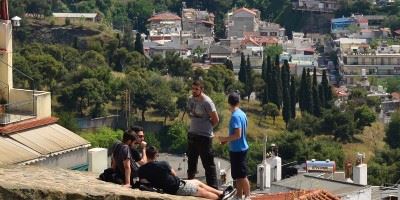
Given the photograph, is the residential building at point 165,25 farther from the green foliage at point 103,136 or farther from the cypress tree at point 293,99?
the green foliage at point 103,136

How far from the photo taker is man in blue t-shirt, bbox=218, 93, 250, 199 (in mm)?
8664

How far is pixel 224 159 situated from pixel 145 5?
178ft

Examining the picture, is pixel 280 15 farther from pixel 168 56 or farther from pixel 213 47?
pixel 168 56

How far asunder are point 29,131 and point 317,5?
85514 mm

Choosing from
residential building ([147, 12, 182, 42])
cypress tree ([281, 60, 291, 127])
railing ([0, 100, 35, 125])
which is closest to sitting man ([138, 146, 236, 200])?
railing ([0, 100, 35, 125])

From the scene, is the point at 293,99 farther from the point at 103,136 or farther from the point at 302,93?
the point at 103,136

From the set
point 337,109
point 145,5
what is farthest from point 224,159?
point 145,5

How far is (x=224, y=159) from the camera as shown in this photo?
38.7 m

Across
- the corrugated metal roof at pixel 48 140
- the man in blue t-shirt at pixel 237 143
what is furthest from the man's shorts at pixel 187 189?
the corrugated metal roof at pixel 48 140

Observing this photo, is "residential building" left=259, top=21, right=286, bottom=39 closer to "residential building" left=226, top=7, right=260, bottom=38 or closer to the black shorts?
"residential building" left=226, top=7, right=260, bottom=38

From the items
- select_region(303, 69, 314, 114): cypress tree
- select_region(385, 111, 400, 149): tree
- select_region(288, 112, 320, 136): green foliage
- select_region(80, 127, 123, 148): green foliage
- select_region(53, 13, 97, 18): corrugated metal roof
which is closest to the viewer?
select_region(80, 127, 123, 148): green foliage

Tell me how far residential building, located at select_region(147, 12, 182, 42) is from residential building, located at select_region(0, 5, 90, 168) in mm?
67009

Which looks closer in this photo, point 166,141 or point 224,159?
point 224,159

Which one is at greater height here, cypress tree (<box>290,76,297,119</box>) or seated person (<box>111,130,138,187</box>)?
seated person (<box>111,130,138,187</box>)
